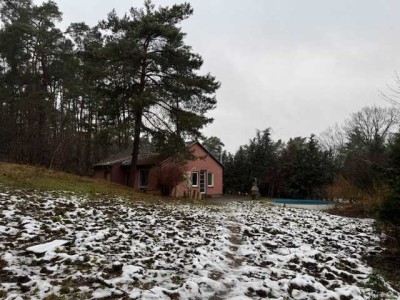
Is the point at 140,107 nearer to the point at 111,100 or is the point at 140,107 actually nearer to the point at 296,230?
the point at 111,100

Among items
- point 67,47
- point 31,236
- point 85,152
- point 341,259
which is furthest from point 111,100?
point 341,259

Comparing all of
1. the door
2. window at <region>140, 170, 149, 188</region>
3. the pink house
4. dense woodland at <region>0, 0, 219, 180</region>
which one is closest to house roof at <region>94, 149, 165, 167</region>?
the pink house

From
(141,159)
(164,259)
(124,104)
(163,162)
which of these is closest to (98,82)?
(124,104)

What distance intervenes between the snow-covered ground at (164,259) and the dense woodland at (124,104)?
21.8 feet

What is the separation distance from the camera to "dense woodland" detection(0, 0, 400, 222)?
1959cm

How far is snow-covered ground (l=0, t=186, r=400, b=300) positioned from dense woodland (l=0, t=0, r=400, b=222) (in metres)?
6.65

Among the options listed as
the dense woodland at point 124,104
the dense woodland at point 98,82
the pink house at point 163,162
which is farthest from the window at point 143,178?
the dense woodland at point 98,82

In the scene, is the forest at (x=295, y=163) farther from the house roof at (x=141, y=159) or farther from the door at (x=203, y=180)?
the house roof at (x=141, y=159)

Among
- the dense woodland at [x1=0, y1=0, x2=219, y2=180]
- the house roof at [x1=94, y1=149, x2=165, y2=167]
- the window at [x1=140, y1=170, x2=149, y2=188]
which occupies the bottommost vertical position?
the window at [x1=140, y1=170, x2=149, y2=188]

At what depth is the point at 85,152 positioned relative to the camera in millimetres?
32344

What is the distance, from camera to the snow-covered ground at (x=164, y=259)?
12.9 ft

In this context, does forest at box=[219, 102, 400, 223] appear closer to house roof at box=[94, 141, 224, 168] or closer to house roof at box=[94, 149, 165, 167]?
house roof at box=[94, 141, 224, 168]

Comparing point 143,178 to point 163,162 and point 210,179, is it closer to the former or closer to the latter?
point 163,162

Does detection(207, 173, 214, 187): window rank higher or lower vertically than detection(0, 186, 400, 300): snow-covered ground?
higher
